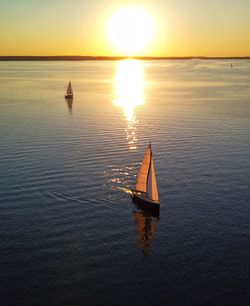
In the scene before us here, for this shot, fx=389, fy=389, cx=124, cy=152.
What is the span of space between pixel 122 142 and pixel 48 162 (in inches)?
880

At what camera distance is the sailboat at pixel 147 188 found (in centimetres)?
5497

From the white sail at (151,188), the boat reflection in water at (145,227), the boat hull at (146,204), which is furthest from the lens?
the white sail at (151,188)

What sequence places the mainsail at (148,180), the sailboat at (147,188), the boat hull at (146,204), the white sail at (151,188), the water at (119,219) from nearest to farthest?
1. the water at (119,219)
2. the boat hull at (146,204)
3. the sailboat at (147,188)
4. the white sail at (151,188)
5. the mainsail at (148,180)

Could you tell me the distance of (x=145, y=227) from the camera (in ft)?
166

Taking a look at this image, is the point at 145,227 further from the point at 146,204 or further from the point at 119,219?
the point at 146,204

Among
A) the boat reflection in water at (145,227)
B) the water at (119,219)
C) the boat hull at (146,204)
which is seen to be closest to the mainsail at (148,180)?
the boat hull at (146,204)

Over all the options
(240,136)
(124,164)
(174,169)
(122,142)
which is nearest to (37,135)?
(122,142)

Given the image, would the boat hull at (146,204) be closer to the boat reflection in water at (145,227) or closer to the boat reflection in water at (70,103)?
the boat reflection in water at (145,227)

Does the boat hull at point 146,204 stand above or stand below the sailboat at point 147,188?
below

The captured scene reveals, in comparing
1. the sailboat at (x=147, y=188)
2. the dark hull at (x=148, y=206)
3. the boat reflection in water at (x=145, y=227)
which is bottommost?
the boat reflection in water at (x=145, y=227)

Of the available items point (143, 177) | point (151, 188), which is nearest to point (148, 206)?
point (151, 188)

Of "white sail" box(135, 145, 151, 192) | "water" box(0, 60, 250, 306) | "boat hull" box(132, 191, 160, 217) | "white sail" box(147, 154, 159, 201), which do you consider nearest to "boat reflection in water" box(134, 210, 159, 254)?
"water" box(0, 60, 250, 306)

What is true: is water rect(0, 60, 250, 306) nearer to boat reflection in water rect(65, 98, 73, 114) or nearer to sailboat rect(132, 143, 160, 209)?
sailboat rect(132, 143, 160, 209)

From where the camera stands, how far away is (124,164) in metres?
74.4
